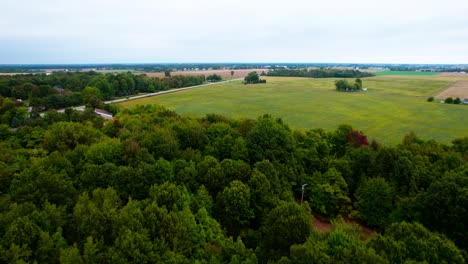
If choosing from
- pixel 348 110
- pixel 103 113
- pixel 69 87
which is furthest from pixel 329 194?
pixel 69 87

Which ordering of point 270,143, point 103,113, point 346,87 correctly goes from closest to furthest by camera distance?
point 270,143 → point 103,113 → point 346,87

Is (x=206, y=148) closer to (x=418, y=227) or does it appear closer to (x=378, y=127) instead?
(x=418, y=227)

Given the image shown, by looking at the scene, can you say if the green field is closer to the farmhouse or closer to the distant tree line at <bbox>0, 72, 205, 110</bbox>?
the distant tree line at <bbox>0, 72, 205, 110</bbox>

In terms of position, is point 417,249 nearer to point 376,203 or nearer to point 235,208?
point 376,203

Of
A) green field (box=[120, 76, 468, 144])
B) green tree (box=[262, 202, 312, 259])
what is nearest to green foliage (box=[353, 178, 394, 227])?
green tree (box=[262, 202, 312, 259])

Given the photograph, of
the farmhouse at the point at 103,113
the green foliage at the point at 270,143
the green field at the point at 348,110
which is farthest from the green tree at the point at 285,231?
the farmhouse at the point at 103,113
